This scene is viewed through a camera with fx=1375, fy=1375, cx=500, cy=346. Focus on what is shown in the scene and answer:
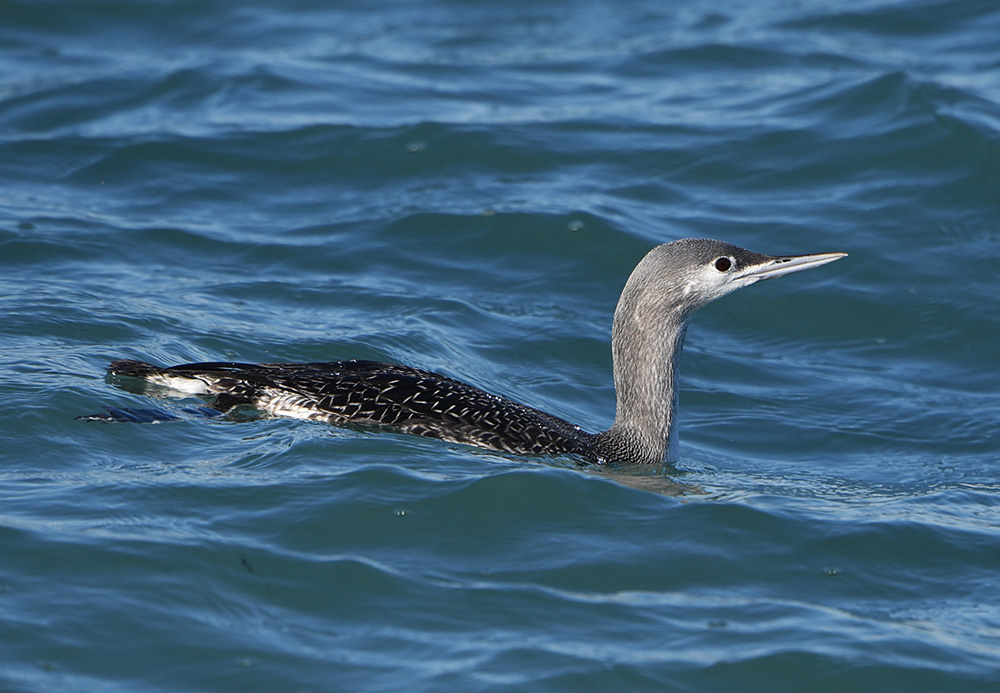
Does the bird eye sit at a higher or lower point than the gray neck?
higher

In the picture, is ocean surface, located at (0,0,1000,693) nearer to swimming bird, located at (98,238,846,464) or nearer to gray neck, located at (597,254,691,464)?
swimming bird, located at (98,238,846,464)

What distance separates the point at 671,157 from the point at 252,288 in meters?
4.51

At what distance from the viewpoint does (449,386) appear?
23.3 ft

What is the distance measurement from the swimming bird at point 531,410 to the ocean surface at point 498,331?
0.15m

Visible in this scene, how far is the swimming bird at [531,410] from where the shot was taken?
271 inches

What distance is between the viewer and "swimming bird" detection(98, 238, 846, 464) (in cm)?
688

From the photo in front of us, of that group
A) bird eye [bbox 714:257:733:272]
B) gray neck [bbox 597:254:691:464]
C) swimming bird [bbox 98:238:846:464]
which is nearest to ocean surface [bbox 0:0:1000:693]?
swimming bird [bbox 98:238:846:464]

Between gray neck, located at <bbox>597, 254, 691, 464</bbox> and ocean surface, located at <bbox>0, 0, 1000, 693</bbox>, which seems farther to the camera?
gray neck, located at <bbox>597, 254, 691, 464</bbox>

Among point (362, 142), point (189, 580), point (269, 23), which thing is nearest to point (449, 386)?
point (189, 580)

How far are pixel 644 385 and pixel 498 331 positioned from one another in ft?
7.17

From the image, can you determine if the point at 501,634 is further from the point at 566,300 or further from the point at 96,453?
the point at 566,300

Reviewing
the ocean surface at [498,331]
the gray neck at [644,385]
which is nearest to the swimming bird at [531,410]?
the gray neck at [644,385]

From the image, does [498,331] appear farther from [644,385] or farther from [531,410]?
[644,385]

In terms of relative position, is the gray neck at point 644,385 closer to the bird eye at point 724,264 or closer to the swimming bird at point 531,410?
the swimming bird at point 531,410
